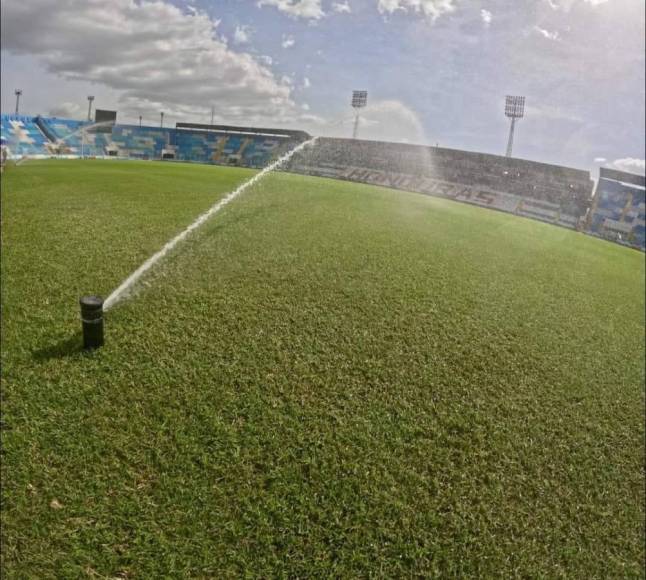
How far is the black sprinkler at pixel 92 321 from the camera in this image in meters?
2.94

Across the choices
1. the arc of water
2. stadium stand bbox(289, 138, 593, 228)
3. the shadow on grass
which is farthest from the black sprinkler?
stadium stand bbox(289, 138, 593, 228)

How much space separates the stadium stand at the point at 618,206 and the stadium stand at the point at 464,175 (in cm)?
140

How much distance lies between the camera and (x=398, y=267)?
6.25m

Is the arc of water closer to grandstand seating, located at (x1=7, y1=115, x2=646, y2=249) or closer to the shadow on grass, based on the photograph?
the shadow on grass

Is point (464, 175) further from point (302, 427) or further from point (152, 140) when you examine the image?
Result: point (302, 427)

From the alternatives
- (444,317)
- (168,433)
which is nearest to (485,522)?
(168,433)

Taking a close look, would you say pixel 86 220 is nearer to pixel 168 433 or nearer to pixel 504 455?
pixel 168 433

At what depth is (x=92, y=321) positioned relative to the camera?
3096 mm

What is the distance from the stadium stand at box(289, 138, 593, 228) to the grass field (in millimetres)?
30966

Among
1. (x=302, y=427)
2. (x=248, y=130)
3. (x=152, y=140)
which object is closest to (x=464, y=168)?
(x=248, y=130)

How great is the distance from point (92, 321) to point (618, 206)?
147ft

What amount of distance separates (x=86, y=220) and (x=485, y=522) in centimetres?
706

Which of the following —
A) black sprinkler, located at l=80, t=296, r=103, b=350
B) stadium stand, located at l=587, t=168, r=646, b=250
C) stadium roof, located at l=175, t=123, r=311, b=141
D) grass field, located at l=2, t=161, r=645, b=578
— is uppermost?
stadium roof, located at l=175, t=123, r=311, b=141

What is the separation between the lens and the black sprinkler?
9.65 feet
